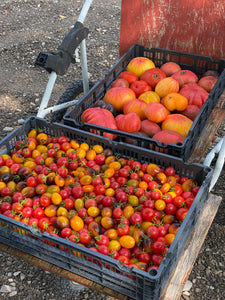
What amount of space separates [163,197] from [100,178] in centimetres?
35

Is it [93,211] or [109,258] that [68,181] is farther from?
[109,258]

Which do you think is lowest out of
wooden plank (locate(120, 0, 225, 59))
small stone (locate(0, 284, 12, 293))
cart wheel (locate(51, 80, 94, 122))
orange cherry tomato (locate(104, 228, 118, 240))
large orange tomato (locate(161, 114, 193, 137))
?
small stone (locate(0, 284, 12, 293))

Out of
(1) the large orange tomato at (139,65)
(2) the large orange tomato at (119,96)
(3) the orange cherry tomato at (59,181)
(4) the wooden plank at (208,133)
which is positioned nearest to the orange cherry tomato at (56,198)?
(3) the orange cherry tomato at (59,181)

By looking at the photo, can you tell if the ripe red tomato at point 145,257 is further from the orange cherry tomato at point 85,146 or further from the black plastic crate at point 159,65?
the orange cherry tomato at point 85,146

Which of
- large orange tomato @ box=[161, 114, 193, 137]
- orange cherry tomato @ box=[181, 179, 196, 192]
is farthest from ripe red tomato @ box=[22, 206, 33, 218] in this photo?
large orange tomato @ box=[161, 114, 193, 137]

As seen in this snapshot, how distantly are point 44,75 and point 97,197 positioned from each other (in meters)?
3.45

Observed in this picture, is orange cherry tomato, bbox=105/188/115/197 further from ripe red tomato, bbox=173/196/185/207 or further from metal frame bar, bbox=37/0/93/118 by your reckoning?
metal frame bar, bbox=37/0/93/118

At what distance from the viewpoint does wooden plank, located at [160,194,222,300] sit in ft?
5.41

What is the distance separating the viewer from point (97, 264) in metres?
1.60

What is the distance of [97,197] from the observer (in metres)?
1.99

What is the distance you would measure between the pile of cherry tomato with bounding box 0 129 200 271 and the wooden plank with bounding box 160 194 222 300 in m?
0.12

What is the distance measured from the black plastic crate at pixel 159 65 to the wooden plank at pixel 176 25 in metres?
0.13

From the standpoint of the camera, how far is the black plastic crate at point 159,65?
2214 mm

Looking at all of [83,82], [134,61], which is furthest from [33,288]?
[134,61]
